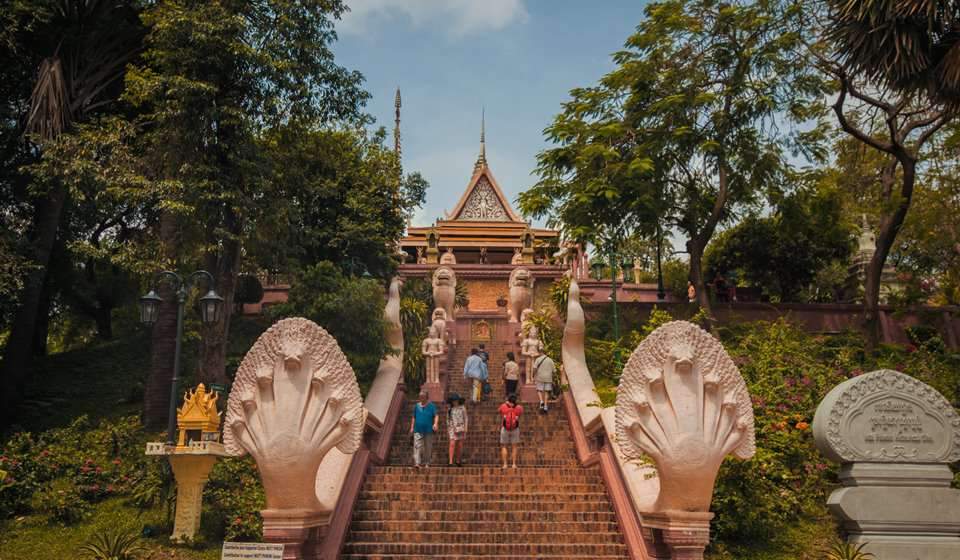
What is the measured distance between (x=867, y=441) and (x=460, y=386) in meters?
8.72

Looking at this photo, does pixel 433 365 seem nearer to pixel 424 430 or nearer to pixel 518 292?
pixel 424 430

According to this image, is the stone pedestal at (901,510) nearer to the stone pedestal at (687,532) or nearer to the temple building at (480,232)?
the stone pedestal at (687,532)

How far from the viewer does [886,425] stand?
28.5 feet

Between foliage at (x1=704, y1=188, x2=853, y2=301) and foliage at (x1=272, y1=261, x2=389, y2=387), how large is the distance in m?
10.7

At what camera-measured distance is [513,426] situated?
36.3ft

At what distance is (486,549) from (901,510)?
4.38 metres

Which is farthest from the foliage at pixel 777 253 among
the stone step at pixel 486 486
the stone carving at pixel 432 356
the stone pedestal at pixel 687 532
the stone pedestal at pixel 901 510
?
the stone pedestal at pixel 687 532

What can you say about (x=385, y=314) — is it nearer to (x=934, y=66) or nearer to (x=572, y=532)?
(x=572, y=532)

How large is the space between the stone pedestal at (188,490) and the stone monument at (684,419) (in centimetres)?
491

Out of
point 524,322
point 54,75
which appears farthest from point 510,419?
point 54,75

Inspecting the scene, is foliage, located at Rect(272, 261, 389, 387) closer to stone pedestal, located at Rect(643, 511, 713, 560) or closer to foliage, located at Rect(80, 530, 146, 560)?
foliage, located at Rect(80, 530, 146, 560)

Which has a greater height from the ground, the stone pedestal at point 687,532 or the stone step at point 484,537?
the stone pedestal at point 687,532

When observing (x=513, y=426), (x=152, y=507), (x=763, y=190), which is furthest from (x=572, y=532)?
(x=763, y=190)

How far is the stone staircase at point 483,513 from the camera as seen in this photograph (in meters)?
8.92
